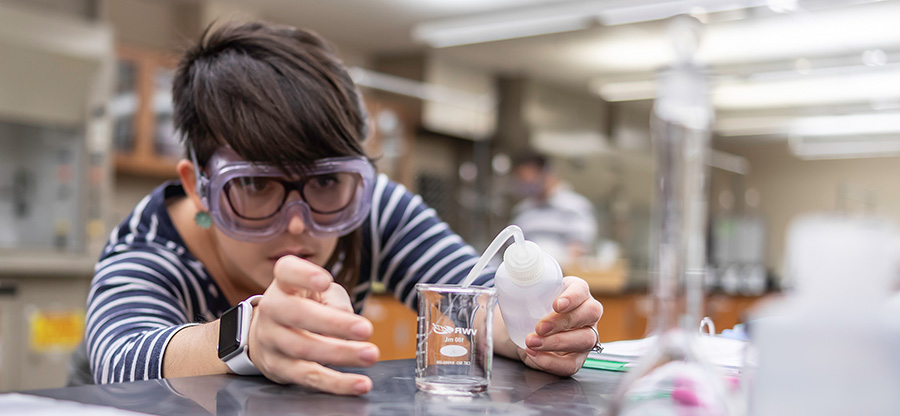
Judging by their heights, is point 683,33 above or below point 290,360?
above

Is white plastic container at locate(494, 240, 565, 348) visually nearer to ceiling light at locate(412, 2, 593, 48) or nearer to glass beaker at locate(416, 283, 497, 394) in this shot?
glass beaker at locate(416, 283, 497, 394)

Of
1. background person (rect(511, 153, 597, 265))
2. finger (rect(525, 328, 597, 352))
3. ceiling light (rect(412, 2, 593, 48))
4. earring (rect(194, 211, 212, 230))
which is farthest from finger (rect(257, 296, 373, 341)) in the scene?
background person (rect(511, 153, 597, 265))

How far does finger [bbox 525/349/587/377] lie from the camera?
96 centimetres

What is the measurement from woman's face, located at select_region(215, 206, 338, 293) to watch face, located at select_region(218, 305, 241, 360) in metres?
0.32

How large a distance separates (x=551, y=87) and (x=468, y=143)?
113 centimetres

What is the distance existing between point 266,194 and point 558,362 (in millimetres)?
511

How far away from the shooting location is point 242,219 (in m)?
1.16

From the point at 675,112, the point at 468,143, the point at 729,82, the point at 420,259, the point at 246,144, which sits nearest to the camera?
the point at 675,112

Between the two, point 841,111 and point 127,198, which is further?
point 841,111

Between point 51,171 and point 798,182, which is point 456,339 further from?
point 798,182

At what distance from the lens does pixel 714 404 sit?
1.60 ft

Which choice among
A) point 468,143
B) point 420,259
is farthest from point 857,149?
point 420,259

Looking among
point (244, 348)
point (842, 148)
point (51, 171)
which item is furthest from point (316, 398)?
point (842, 148)

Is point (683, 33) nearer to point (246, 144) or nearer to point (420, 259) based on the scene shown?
point (246, 144)
